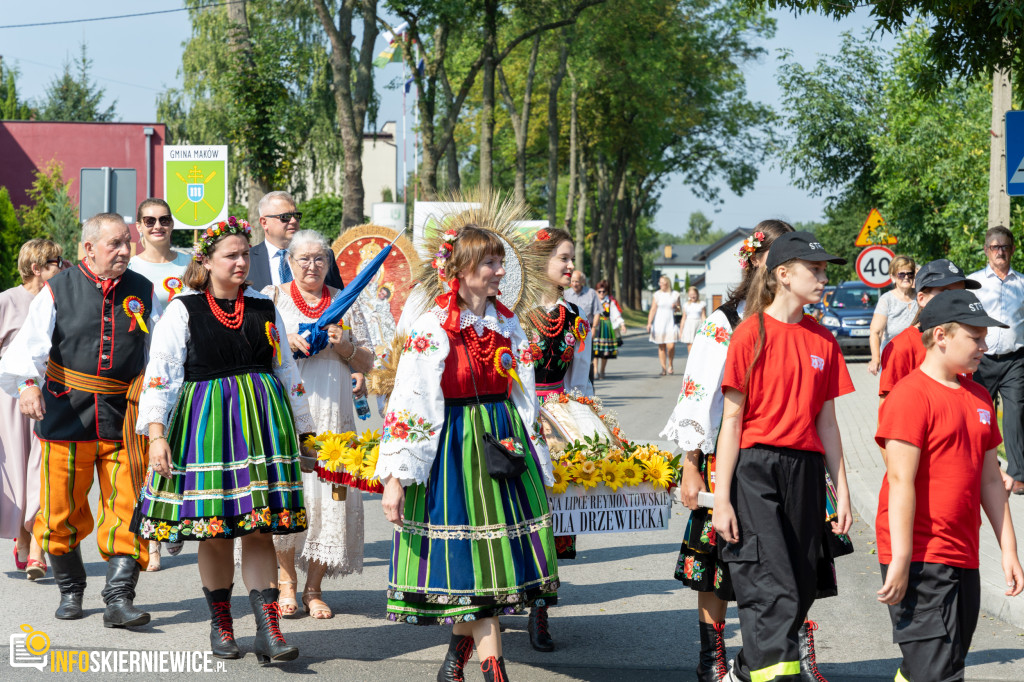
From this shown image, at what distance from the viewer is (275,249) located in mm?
6555

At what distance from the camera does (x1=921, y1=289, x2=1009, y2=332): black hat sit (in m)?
3.71

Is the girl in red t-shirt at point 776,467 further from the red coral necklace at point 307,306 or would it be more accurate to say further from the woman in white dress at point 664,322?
the woman in white dress at point 664,322

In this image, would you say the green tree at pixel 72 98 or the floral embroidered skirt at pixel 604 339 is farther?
the green tree at pixel 72 98

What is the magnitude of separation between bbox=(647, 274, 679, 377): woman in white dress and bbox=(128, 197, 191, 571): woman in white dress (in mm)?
16478

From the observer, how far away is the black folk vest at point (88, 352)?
5.97 metres

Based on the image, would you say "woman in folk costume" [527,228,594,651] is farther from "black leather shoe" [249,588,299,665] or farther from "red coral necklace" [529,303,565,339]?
"black leather shoe" [249,588,299,665]

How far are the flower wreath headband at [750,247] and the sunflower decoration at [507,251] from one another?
1.19 metres

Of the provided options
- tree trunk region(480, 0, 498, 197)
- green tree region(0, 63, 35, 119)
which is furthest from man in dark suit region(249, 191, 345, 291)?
green tree region(0, 63, 35, 119)

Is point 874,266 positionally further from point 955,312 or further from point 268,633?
point 955,312

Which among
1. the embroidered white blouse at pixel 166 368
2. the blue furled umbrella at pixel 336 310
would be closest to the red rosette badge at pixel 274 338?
the embroidered white blouse at pixel 166 368

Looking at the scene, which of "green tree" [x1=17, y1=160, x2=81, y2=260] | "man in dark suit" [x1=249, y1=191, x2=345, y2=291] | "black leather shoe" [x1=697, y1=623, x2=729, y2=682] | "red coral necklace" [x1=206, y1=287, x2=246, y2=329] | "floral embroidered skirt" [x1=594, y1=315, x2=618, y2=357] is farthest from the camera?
"green tree" [x1=17, y1=160, x2=81, y2=260]

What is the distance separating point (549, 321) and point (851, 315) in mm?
21458

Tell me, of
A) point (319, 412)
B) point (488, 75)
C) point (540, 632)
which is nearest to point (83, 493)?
point (319, 412)

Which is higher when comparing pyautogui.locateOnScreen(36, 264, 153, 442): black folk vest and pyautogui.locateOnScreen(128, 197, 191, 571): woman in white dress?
pyautogui.locateOnScreen(128, 197, 191, 571): woman in white dress
